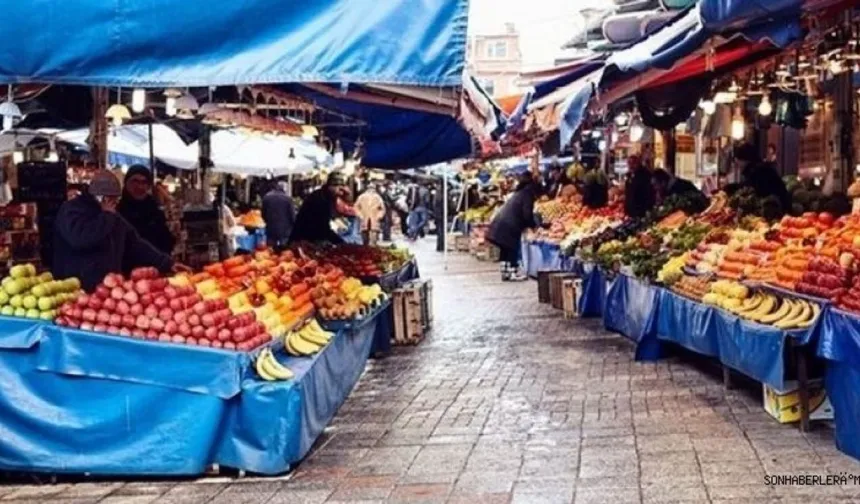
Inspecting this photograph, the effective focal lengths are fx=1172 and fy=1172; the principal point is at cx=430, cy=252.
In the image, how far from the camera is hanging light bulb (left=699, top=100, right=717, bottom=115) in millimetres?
15594

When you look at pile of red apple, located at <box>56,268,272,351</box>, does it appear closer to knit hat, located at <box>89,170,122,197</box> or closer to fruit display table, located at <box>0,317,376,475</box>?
fruit display table, located at <box>0,317,376,475</box>

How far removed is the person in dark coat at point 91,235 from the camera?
780 centimetres

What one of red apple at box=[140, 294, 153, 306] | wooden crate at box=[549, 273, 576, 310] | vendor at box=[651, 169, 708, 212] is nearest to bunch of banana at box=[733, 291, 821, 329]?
red apple at box=[140, 294, 153, 306]

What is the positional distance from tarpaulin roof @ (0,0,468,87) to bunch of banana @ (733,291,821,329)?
3.30 meters

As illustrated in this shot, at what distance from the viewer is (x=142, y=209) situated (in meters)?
11.4

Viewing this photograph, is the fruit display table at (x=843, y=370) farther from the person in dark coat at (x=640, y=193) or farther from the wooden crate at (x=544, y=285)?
the person in dark coat at (x=640, y=193)

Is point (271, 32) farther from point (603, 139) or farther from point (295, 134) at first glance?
point (603, 139)

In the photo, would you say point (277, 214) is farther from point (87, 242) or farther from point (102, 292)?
→ point (102, 292)

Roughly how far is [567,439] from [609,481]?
1185 millimetres

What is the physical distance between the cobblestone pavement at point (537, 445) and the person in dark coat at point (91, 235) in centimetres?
168

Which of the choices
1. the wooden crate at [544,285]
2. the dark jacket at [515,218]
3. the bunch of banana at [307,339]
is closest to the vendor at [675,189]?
the wooden crate at [544,285]

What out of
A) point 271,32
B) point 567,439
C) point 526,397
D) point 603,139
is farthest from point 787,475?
point 603,139

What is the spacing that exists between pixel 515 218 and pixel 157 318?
1383 cm

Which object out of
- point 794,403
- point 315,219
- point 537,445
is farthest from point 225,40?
point 315,219
